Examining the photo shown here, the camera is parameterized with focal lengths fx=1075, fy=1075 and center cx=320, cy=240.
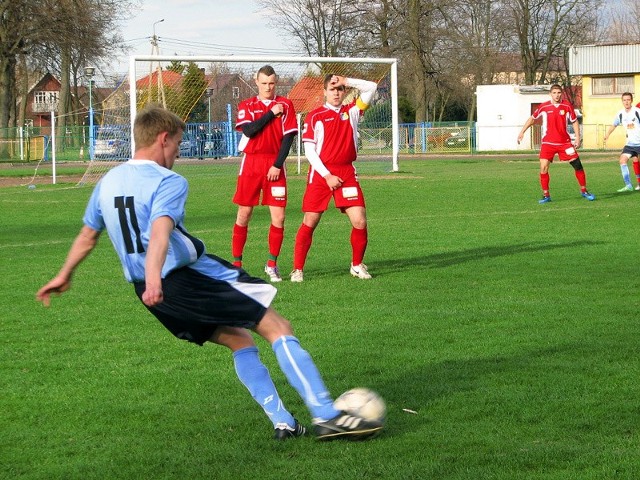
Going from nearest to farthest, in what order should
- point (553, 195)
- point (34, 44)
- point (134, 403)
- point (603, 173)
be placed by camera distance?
point (134, 403), point (553, 195), point (603, 173), point (34, 44)

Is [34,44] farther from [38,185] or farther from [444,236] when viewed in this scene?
[444,236]

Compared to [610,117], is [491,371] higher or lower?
lower

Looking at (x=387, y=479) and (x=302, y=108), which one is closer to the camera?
(x=387, y=479)

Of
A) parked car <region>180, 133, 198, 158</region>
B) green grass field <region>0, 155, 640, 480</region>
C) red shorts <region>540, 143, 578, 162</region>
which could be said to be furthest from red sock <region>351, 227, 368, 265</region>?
parked car <region>180, 133, 198, 158</region>

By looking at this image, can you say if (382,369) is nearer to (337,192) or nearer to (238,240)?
(337,192)

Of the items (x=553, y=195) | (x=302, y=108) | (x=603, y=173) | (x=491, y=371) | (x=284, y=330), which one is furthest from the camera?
(x=603, y=173)

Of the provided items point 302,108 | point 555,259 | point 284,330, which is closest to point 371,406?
point 284,330

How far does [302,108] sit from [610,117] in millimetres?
35914

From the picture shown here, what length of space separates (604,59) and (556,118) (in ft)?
138

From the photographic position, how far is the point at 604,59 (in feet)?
198

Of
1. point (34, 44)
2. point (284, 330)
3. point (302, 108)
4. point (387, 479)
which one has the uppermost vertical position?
point (34, 44)

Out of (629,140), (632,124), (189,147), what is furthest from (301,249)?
(189,147)

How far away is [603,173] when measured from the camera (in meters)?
30.1

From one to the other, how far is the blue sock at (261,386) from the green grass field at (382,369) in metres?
0.12
